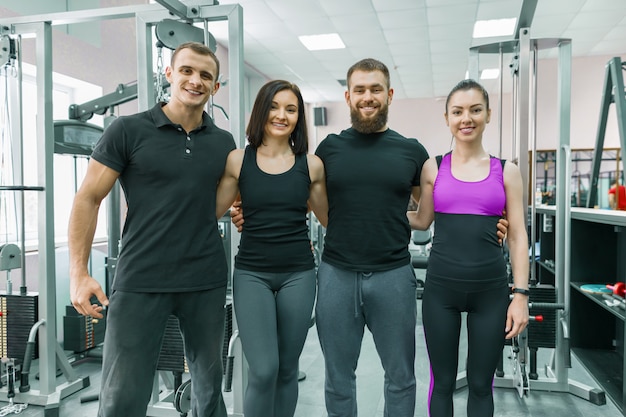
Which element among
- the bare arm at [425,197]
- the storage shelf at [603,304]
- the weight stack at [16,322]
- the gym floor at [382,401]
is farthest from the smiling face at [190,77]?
the storage shelf at [603,304]

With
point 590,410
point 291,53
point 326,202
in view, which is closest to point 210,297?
point 326,202

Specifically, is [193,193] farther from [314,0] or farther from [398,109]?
[398,109]

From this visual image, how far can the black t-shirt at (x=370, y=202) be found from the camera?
5.25 feet

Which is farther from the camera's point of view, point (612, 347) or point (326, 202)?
point (612, 347)

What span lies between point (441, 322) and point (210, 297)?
2.71 feet

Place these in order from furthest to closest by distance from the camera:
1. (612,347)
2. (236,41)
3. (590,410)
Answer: (612,347)
(590,410)
(236,41)

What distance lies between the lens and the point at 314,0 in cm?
501

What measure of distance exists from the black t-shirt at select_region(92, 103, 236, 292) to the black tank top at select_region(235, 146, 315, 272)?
5.7 inches

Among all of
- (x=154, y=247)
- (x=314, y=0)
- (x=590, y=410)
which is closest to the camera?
(x=154, y=247)

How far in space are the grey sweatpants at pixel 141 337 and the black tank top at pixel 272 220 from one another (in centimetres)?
19

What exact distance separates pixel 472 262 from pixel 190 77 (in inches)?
45.7

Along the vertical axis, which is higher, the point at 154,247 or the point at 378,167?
the point at 378,167

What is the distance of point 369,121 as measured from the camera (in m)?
1.64

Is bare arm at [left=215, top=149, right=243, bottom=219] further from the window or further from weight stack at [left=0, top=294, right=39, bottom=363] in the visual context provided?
the window
